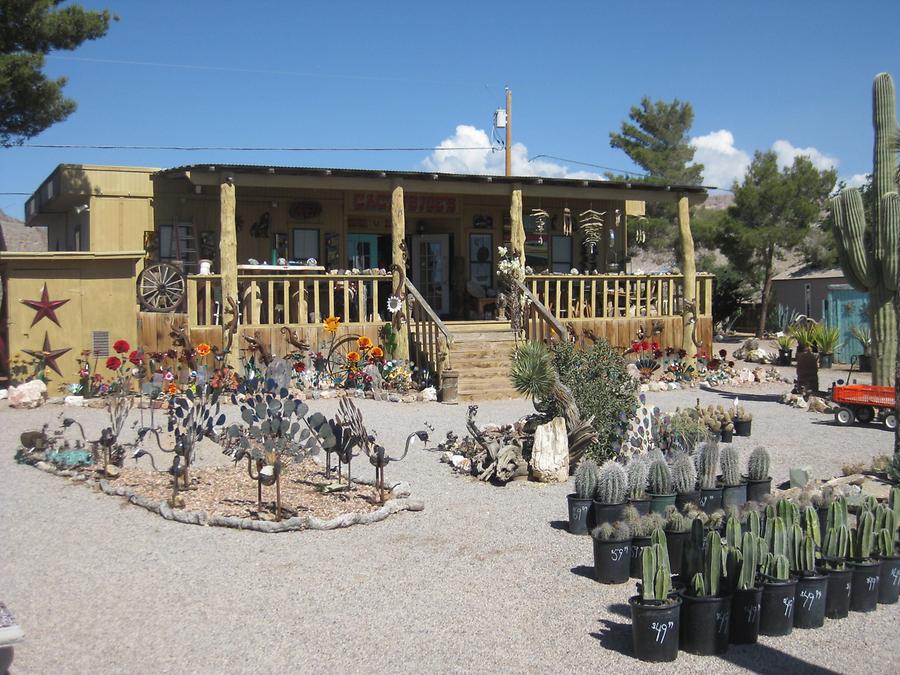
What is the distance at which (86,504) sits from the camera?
838 centimetres

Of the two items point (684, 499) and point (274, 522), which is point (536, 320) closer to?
point (684, 499)

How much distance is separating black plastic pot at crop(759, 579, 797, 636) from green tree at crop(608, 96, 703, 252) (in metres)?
34.7

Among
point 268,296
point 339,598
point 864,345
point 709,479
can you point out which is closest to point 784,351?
point 864,345

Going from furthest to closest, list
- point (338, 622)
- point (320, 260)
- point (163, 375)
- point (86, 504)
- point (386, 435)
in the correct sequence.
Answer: point (320, 260), point (163, 375), point (386, 435), point (86, 504), point (338, 622)

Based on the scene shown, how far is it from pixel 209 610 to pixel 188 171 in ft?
36.6

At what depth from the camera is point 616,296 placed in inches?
743

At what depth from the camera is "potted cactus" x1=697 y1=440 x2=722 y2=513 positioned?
25.6ft

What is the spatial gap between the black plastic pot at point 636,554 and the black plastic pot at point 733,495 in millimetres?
1712

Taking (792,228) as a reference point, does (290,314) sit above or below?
below

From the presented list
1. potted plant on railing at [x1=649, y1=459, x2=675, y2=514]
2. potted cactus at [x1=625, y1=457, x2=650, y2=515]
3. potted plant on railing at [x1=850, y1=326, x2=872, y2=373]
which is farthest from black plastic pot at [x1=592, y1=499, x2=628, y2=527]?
potted plant on railing at [x1=850, y1=326, x2=872, y2=373]

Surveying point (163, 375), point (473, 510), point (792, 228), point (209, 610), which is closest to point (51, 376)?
point (163, 375)

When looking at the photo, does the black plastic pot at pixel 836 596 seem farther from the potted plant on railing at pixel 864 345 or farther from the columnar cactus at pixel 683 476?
the potted plant on railing at pixel 864 345

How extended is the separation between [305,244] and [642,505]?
13.2 m

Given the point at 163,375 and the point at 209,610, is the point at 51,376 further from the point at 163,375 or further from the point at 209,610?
the point at 209,610
